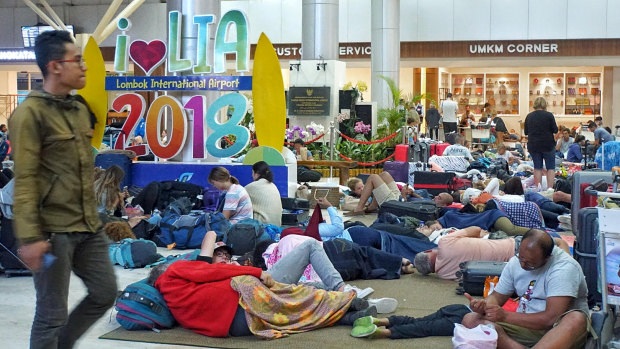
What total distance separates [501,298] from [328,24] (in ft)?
62.8

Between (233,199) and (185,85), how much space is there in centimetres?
455

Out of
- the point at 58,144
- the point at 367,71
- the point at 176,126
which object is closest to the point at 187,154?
the point at 176,126

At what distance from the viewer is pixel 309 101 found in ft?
80.7

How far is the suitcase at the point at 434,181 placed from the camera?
49.6 ft

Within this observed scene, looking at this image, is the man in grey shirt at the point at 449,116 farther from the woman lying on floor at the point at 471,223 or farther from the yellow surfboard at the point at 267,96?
the woman lying on floor at the point at 471,223

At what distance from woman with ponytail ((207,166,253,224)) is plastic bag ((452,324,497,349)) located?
4.94m

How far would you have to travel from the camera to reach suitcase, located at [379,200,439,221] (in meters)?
11.4

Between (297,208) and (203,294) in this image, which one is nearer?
(203,294)

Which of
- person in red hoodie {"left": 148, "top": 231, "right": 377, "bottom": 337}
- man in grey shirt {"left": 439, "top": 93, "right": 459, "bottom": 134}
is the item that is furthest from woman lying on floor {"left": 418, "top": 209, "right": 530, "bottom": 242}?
man in grey shirt {"left": 439, "top": 93, "right": 459, "bottom": 134}

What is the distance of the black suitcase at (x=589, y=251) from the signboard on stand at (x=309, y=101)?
59.3 ft

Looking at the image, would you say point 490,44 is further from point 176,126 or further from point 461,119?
point 176,126

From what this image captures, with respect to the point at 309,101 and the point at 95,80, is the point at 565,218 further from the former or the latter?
the point at 309,101

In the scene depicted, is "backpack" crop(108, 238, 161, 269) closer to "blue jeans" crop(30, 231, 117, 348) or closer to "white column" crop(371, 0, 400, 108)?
"blue jeans" crop(30, 231, 117, 348)

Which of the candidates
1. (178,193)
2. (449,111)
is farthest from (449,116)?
(178,193)
